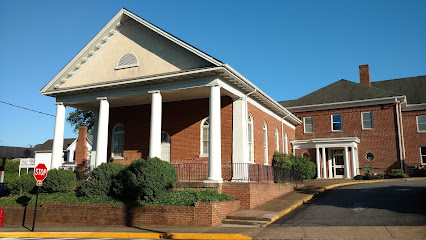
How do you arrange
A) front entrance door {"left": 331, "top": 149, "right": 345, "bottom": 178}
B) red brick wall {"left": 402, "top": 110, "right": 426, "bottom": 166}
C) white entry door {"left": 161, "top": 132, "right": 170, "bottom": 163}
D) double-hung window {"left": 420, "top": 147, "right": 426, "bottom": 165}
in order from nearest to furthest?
white entry door {"left": 161, "top": 132, "right": 170, "bottom": 163}
front entrance door {"left": 331, "top": 149, "right": 345, "bottom": 178}
double-hung window {"left": 420, "top": 147, "right": 426, "bottom": 165}
red brick wall {"left": 402, "top": 110, "right": 426, "bottom": 166}

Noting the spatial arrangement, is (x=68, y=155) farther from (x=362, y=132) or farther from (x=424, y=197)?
(x=424, y=197)

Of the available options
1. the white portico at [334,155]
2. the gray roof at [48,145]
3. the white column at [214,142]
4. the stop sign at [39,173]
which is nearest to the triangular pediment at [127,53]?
the white column at [214,142]

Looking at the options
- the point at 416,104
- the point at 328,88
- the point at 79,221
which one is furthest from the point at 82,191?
the point at 416,104

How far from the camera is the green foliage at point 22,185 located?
17703mm

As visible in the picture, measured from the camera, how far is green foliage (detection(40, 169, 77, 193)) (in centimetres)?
1641

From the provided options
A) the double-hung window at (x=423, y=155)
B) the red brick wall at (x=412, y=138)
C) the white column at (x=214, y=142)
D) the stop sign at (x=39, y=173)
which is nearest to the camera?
the stop sign at (x=39, y=173)

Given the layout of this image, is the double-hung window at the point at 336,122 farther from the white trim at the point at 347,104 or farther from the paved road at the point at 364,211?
the paved road at the point at 364,211

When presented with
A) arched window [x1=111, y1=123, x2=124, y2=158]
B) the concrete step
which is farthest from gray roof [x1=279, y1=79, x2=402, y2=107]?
the concrete step

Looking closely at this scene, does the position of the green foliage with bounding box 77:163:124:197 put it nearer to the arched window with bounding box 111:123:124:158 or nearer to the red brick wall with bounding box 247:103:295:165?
the arched window with bounding box 111:123:124:158

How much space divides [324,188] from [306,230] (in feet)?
35.4

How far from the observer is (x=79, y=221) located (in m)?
14.3

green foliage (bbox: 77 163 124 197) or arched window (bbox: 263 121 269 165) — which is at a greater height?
arched window (bbox: 263 121 269 165)

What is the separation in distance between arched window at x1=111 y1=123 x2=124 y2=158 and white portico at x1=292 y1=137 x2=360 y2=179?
15009 mm

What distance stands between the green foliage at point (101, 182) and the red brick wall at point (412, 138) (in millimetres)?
25992
